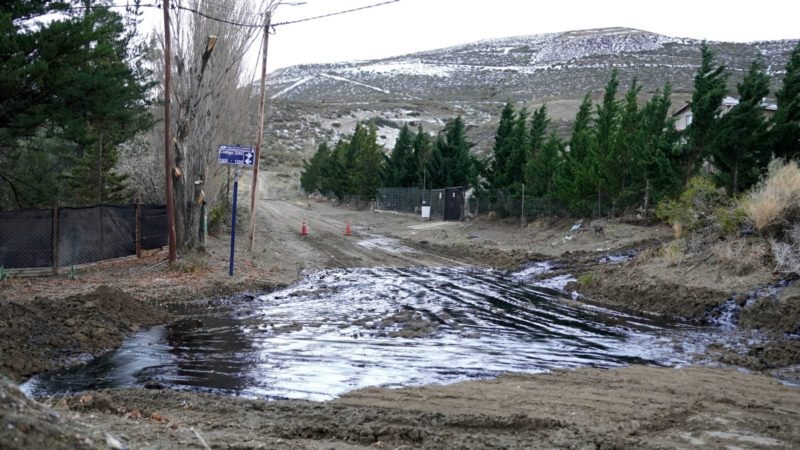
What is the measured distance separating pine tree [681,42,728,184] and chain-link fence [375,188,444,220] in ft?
65.0

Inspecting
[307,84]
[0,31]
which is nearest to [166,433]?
[0,31]

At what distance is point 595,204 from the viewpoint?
2942 cm

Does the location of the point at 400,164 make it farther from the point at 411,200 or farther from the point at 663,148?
the point at 663,148

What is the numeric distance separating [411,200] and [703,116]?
1084 inches

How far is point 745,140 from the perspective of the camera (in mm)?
22859

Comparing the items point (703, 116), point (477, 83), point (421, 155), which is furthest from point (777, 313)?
point (477, 83)

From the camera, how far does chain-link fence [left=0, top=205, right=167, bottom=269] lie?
15703 millimetres

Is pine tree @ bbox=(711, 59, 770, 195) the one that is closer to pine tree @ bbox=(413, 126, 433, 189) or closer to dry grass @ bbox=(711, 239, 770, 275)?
dry grass @ bbox=(711, 239, 770, 275)

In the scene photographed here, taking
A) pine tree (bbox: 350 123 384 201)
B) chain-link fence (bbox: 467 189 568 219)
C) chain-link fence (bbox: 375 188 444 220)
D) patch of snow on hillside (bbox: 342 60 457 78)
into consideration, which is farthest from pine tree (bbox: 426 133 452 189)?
patch of snow on hillside (bbox: 342 60 457 78)

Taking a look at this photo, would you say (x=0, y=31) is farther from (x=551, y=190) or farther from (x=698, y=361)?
(x=551, y=190)

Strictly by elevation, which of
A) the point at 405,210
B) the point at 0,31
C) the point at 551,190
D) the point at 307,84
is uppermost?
the point at 307,84

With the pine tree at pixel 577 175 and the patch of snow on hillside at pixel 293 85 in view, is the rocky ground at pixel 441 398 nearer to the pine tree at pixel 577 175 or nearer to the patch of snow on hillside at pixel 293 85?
the pine tree at pixel 577 175

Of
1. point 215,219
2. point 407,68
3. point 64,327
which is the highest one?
point 407,68

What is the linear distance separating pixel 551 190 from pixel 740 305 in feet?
67.7
